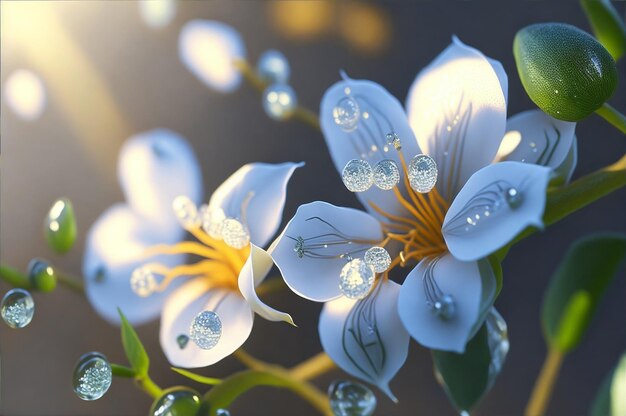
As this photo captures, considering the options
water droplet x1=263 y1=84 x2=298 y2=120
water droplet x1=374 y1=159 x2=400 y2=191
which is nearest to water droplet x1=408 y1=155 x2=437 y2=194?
water droplet x1=374 y1=159 x2=400 y2=191

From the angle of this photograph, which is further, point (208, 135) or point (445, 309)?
point (208, 135)

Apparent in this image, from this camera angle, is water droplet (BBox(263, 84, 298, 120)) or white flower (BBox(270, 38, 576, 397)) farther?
water droplet (BBox(263, 84, 298, 120))

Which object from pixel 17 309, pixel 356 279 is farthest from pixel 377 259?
pixel 17 309

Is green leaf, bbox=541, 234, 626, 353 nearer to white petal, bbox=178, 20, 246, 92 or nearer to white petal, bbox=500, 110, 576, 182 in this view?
white petal, bbox=500, 110, 576, 182

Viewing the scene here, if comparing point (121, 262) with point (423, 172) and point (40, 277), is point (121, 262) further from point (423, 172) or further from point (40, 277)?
point (423, 172)

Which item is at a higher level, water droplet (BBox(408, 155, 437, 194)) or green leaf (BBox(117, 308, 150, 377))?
water droplet (BBox(408, 155, 437, 194))

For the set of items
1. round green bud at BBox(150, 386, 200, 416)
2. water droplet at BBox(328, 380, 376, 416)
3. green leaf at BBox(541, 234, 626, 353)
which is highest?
round green bud at BBox(150, 386, 200, 416)
